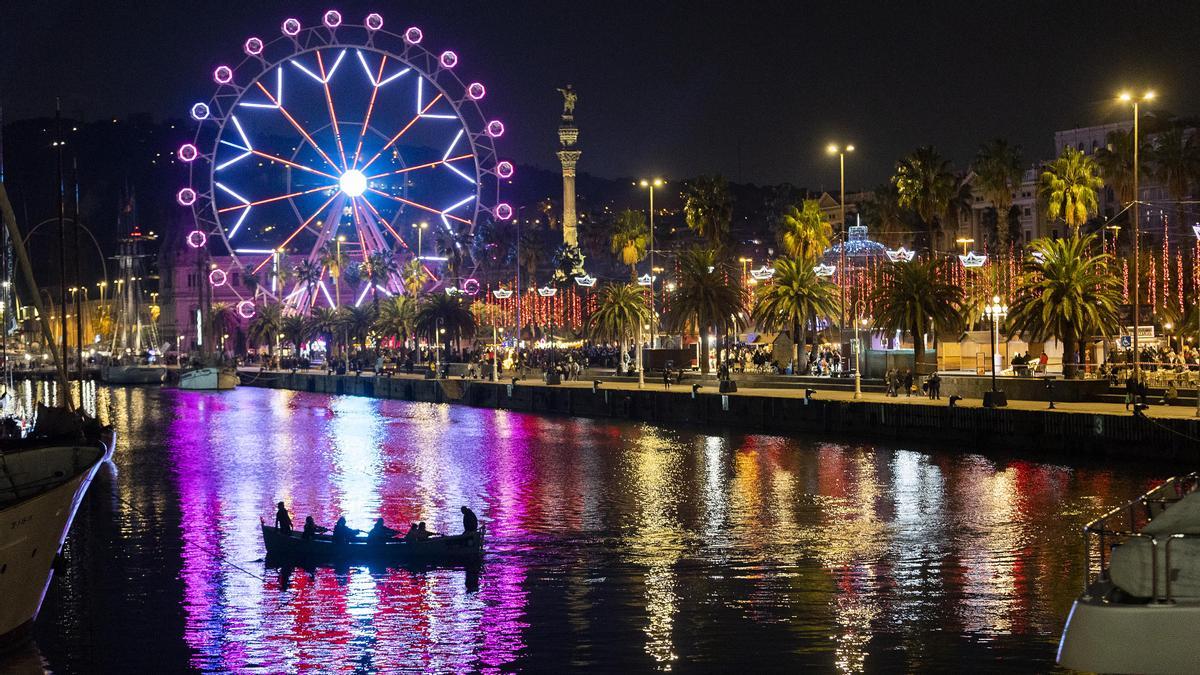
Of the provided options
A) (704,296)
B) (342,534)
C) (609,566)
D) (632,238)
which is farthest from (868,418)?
(632,238)

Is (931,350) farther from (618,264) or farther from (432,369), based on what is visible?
(618,264)

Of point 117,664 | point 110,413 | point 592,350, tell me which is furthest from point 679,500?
point 592,350

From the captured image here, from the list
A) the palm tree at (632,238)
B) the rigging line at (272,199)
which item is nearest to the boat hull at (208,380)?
the palm tree at (632,238)

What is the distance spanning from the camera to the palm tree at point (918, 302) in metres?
60.1

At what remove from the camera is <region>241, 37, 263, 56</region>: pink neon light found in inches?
3214

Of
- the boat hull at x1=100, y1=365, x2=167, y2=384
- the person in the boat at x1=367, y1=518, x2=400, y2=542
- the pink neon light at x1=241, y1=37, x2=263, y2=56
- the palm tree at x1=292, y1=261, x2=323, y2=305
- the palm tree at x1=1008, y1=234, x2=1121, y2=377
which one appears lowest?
the person in the boat at x1=367, y1=518, x2=400, y2=542

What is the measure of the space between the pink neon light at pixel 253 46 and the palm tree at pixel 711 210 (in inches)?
1160

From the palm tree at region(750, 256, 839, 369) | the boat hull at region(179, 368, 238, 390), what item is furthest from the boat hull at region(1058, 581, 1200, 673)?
the boat hull at region(179, 368, 238, 390)

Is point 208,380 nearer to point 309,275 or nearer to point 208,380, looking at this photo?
point 208,380

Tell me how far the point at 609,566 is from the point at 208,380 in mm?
93092

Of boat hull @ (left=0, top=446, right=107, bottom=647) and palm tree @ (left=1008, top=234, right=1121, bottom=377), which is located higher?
palm tree @ (left=1008, top=234, right=1121, bottom=377)

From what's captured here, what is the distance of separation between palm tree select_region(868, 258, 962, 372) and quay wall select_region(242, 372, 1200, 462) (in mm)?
4587

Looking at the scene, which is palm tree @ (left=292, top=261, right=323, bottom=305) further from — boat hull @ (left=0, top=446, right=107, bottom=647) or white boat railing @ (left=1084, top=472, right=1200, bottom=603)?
white boat railing @ (left=1084, top=472, right=1200, bottom=603)

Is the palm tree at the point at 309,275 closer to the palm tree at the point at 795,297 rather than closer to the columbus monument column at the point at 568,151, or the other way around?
the columbus monument column at the point at 568,151
